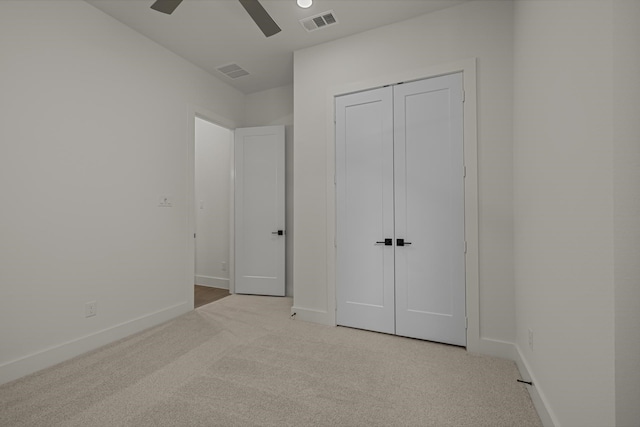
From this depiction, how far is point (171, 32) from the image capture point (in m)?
A: 2.92

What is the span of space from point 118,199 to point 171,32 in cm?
186

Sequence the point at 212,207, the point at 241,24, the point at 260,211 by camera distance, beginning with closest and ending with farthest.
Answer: the point at 241,24 → the point at 260,211 → the point at 212,207

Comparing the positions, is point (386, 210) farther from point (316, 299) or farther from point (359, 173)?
point (316, 299)

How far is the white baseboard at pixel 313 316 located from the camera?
9.85 ft

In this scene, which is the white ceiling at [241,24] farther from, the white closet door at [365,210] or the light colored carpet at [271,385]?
the light colored carpet at [271,385]

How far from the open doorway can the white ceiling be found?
142cm

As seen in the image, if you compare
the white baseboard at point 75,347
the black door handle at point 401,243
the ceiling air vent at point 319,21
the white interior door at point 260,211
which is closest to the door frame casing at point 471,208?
the black door handle at point 401,243

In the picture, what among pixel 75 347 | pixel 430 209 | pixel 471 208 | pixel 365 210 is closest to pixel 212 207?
pixel 75 347

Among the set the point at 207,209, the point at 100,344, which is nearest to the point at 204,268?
the point at 207,209

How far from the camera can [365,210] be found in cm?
287

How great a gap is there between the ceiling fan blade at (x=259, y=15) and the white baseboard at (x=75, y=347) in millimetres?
3038

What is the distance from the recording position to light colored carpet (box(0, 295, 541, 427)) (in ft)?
5.21

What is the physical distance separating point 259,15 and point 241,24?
0.87m

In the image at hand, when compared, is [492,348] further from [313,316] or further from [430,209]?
[313,316]
